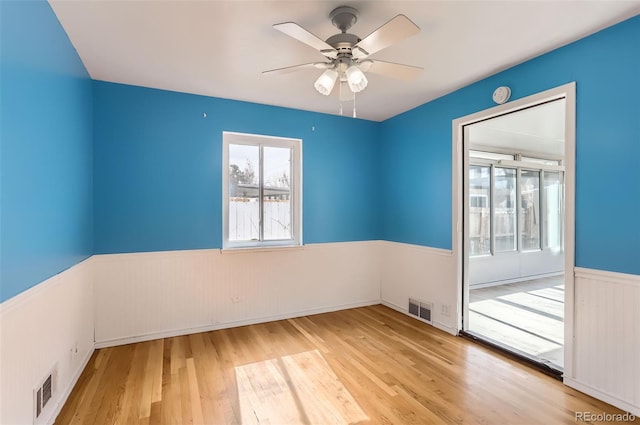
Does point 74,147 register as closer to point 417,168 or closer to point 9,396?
point 9,396

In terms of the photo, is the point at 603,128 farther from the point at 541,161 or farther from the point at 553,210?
the point at 553,210

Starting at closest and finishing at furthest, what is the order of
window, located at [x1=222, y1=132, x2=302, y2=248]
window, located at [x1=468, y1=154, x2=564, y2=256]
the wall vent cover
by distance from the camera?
the wall vent cover → window, located at [x1=222, y1=132, x2=302, y2=248] → window, located at [x1=468, y1=154, x2=564, y2=256]

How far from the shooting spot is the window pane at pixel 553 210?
609cm

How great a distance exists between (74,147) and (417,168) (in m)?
3.50

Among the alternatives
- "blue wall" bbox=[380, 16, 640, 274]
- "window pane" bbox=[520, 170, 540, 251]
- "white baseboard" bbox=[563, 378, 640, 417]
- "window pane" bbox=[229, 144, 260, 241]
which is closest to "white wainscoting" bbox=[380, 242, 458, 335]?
"white baseboard" bbox=[563, 378, 640, 417]

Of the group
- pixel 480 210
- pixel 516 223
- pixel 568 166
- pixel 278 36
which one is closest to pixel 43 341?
pixel 278 36

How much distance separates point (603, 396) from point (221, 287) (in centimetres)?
343

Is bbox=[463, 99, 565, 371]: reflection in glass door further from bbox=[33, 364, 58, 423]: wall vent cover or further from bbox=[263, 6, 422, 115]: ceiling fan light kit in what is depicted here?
bbox=[33, 364, 58, 423]: wall vent cover

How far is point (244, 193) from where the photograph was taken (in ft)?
12.2

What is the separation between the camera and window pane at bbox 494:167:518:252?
5.61m

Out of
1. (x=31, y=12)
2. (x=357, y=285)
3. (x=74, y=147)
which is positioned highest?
(x=31, y=12)

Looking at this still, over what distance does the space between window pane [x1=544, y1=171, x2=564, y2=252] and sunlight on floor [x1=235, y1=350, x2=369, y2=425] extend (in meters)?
5.74

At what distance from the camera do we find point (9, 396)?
1418 mm

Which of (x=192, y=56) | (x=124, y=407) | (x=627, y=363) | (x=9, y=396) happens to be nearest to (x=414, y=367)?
(x=627, y=363)
